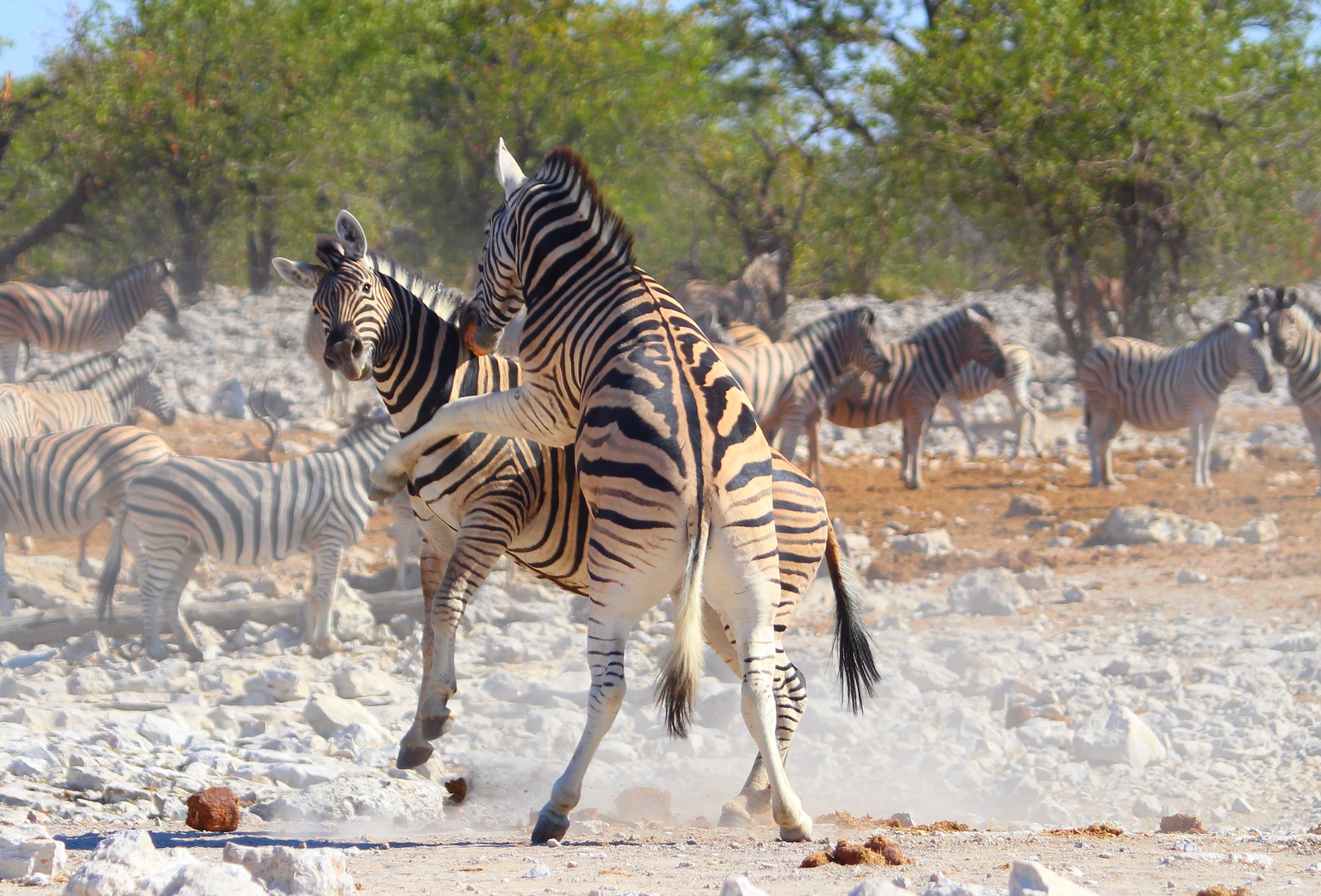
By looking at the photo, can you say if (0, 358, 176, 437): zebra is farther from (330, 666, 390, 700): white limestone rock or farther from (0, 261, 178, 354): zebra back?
(330, 666, 390, 700): white limestone rock

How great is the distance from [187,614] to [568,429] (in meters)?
4.68

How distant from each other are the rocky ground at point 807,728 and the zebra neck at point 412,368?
147 cm

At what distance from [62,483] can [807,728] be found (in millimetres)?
5439

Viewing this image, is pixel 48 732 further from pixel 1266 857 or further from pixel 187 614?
pixel 1266 857

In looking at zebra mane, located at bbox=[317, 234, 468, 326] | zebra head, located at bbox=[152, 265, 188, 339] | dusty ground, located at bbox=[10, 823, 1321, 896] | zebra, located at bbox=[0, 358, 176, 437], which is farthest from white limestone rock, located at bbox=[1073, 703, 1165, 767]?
zebra head, located at bbox=[152, 265, 188, 339]

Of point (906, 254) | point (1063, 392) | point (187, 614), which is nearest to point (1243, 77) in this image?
point (1063, 392)

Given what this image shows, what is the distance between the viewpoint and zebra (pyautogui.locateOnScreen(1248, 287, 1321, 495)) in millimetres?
13109

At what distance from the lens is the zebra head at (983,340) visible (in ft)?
48.6

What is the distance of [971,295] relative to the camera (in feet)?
87.2

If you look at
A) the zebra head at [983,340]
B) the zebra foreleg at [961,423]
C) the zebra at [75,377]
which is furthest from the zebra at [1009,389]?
the zebra at [75,377]

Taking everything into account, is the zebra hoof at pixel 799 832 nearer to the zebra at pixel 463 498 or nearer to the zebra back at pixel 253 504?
the zebra at pixel 463 498

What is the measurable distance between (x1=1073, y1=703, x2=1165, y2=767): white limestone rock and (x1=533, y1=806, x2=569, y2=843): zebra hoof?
2.72 m

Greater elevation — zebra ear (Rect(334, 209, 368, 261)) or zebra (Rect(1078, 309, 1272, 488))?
zebra (Rect(1078, 309, 1272, 488))

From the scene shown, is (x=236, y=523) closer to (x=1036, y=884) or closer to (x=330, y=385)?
(x=1036, y=884)
